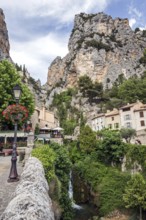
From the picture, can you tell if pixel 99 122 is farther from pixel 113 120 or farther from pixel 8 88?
pixel 8 88

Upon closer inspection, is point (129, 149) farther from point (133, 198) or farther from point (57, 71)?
point (57, 71)

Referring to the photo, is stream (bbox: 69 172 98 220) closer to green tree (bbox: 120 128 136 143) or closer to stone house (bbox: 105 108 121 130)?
green tree (bbox: 120 128 136 143)

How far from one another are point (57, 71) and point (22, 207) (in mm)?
91659

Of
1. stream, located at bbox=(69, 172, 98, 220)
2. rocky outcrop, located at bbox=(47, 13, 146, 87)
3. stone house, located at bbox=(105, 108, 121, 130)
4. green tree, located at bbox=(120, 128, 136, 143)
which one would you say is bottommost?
stream, located at bbox=(69, 172, 98, 220)

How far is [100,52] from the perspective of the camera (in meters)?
76.9

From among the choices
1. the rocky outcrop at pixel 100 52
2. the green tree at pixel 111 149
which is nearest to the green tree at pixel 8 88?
the green tree at pixel 111 149

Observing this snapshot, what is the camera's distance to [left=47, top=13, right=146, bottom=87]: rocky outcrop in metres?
74.9

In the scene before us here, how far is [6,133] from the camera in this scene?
26.5 m

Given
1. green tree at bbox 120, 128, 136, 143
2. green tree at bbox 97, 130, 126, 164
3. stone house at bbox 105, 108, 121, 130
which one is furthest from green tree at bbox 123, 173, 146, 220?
stone house at bbox 105, 108, 121, 130

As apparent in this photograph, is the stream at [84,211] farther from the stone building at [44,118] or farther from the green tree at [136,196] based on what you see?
the stone building at [44,118]

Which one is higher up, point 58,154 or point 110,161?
point 58,154

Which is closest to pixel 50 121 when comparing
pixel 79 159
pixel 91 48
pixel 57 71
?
pixel 79 159

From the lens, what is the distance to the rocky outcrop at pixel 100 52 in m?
74.9

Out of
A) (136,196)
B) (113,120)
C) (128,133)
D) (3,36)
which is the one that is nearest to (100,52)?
(3,36)
